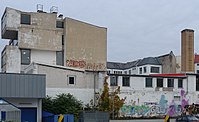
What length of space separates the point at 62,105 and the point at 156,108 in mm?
14921

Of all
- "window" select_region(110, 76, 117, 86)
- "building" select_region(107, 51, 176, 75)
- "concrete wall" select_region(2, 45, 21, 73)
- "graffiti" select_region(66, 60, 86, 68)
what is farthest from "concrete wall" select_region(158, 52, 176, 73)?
"window" select_region(110, 76, 117, 86)

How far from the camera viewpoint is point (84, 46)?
73000 mm

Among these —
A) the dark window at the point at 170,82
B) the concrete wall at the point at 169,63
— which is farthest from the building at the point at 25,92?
the concrete wall at the point at 169,63

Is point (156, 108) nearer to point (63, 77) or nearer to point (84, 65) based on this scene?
point (63, 77)

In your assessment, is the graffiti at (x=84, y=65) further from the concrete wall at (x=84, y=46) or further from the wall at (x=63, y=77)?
the wall at (x=63, y=77)

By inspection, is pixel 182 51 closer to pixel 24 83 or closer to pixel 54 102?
pixel 54 102

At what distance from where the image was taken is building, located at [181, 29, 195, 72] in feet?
217

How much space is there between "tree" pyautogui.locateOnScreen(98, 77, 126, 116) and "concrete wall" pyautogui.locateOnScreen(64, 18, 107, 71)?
21514 mm

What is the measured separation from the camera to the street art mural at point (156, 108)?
52.0 metres

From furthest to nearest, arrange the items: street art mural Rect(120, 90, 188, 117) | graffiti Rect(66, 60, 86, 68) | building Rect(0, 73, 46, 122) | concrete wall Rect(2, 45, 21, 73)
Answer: graffiti Rect(66, 60, 86, 68)
concrete wall Rect(2, 45, 21, 73)
street art mural Rect(120, 90, 188, 117)
building Rect(0, 73, 46, 122)

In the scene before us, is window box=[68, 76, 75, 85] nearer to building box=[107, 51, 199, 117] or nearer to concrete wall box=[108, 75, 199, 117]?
building box=[107, 51, 199, 117]

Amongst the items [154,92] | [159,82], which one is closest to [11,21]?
[159,82]

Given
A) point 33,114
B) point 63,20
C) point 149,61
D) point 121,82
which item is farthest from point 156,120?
point 149,61

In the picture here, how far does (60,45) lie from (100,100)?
24.6 metres
